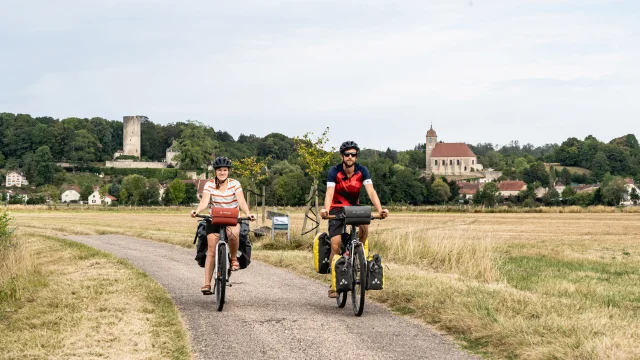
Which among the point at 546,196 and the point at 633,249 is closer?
the point at 633,249

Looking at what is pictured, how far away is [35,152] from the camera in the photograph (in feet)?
652

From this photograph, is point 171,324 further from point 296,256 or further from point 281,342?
point 296,256

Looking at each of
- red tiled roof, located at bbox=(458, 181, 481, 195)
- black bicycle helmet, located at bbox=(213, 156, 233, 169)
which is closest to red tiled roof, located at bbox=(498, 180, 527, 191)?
red tiled roof, located at bbox=(458, 181, 481, 195)

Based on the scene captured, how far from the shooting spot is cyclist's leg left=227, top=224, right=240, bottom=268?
36.4 ft

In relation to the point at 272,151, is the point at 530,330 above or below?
below

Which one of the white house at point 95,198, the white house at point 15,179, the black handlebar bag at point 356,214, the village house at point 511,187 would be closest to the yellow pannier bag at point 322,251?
the black handlebar bag at point 356,214

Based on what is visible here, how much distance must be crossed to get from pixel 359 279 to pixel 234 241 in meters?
1.87

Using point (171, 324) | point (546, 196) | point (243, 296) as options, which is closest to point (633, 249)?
point (243, 296)

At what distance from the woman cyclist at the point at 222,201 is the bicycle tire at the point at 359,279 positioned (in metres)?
1.54

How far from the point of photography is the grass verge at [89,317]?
321 inches

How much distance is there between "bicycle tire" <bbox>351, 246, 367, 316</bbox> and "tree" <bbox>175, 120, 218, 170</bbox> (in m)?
161

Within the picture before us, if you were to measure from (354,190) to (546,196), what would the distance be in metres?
132

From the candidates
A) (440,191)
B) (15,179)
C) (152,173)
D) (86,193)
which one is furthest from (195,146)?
(440,191)

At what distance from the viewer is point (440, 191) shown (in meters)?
140
